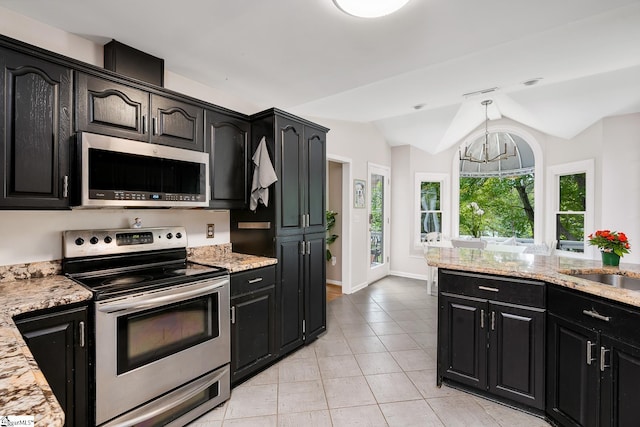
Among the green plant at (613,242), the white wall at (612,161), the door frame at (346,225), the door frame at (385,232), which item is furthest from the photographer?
the door frame at (385,232)

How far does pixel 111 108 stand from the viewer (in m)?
1.94

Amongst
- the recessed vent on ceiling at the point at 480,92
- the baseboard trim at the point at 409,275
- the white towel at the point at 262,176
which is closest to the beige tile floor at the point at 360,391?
the white towel at the point at 262,176

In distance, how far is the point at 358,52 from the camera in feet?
7.74

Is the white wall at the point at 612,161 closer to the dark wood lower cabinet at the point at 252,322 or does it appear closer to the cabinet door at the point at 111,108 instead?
the dark wood lower cabinet at the point at 252,322

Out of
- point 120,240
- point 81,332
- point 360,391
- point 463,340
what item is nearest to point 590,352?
point 463,340

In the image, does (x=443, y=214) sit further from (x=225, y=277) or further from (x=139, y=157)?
(x=139, y=157)

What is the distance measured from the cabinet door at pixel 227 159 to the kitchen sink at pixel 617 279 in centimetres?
264

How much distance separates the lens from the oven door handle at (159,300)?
1.60 meters

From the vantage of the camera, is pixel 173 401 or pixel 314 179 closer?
pixel 173 401

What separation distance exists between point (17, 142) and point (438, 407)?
3002 mm

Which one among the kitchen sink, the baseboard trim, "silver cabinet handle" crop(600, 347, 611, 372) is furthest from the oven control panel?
the baseboard trim

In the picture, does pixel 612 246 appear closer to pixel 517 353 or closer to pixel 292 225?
pixel 517 353

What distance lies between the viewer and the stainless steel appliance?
1622 mm

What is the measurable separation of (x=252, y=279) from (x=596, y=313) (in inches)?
85.8
